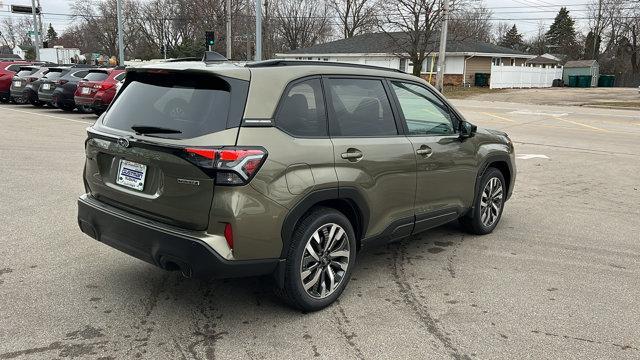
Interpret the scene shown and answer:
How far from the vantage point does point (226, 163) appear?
126 inches

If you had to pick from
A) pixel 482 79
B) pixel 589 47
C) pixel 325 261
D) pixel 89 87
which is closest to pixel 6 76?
pixel 89 87

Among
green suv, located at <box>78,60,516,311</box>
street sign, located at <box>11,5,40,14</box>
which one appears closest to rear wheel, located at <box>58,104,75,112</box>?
green suv, located at <box>78,60,516,311</box>

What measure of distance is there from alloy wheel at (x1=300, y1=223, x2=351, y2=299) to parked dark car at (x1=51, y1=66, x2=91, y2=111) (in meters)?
17.1

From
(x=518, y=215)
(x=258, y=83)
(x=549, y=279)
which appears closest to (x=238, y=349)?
(x=258, y=83)

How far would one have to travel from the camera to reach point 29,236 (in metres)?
5.39

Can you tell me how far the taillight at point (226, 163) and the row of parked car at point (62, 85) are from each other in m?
13.5

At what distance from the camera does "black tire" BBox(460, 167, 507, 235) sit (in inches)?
218

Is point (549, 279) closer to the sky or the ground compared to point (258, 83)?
closer to the ground

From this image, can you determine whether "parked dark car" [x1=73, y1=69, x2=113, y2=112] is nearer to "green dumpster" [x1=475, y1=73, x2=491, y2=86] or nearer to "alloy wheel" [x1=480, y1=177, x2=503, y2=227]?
"alloy wheel" [x1=480, y1=177, x2=503, y2=227]

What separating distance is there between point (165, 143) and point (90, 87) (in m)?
14.7

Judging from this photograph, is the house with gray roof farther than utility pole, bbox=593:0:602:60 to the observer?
No

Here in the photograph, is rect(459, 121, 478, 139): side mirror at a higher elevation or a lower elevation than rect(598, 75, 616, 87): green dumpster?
lower

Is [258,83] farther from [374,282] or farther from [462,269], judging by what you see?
[462,269]

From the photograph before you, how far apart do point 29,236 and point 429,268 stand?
3.90 m
